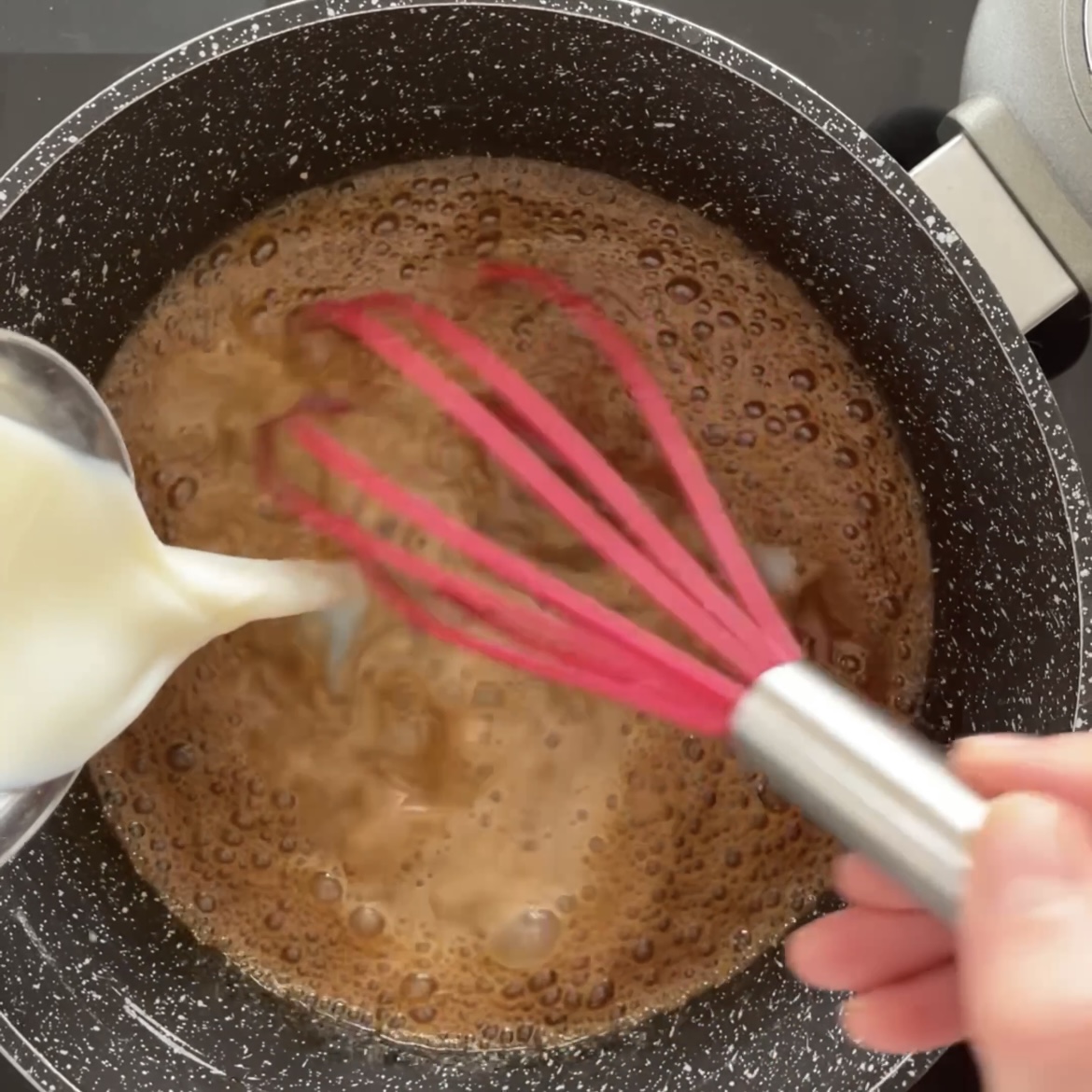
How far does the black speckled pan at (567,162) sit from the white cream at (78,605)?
0.17 meters

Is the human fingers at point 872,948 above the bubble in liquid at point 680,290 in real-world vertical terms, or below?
below

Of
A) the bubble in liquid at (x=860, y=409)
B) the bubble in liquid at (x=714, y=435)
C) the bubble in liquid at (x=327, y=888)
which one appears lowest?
the bubble in liquid at (x=327, y=888)

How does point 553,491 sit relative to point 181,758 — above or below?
above

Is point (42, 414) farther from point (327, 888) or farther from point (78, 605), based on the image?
point (327, 888)

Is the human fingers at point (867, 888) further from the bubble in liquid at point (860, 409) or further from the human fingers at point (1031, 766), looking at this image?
the bubble in liquid at point (860, 409)

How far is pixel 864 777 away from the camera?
40cm

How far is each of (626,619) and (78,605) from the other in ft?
0.86

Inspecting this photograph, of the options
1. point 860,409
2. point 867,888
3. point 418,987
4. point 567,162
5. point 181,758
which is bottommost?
point 418,987

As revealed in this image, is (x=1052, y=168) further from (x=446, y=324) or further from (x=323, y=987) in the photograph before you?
(x=323, y=987)

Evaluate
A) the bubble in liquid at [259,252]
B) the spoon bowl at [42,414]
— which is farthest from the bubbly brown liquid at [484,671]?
the spoon bowl at [42,414]

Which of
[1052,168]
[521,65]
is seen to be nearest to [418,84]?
[521,65]

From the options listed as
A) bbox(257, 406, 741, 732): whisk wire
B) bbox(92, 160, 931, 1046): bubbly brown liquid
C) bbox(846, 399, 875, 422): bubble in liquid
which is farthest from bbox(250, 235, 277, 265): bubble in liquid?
bbox(846, 399, 875, 422): bubble in liquid

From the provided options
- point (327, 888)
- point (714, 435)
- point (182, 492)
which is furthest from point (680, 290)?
point (327, 888)

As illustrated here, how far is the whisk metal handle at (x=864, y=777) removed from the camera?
382 millimetres
